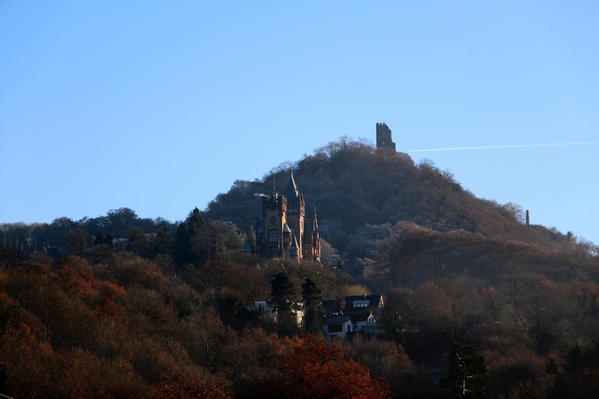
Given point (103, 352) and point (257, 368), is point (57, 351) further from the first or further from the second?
point (257, 368)

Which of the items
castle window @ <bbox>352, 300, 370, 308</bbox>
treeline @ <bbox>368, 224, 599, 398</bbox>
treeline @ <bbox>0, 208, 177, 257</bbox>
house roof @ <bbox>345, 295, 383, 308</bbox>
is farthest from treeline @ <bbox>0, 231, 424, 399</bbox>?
treeline @ <bbox>0, 208, 177, 257</bbox>

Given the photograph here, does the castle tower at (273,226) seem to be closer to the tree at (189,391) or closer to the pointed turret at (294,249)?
the pointed turret at (294,249)

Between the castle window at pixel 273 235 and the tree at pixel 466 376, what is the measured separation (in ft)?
186

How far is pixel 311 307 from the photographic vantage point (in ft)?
297

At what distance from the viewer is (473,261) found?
123 metres

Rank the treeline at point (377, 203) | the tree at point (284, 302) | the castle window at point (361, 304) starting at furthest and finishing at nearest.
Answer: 1. the treeline at point (377, 203)
2. the castle window at point (361, 304)
3. the tree at point (284, 302)

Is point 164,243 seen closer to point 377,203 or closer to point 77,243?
point 77,243

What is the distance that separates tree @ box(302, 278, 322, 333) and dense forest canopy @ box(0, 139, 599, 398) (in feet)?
0.47

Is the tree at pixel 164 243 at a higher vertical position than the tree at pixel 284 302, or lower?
higher

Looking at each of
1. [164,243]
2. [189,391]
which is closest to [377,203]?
[164,243]

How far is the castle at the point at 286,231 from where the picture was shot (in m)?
124

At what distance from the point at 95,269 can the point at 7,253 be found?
1125 centimetres

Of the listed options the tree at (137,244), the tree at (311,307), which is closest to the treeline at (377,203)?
the tree at (137,244)

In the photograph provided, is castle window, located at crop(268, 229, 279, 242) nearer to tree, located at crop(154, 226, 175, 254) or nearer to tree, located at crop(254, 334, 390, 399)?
tree, located at crop(154, 226, 175, 254)
